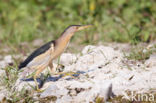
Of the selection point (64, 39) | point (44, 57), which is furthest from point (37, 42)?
point (44, 57)

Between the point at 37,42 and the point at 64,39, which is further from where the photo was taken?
the point at 37,42

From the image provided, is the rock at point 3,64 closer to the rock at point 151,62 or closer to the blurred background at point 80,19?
the blurred background at point 80,19

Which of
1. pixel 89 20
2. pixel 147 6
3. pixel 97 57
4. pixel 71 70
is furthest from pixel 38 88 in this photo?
pixel 147 6

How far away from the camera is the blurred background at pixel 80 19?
6.32 meters

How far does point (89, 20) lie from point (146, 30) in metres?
1.09

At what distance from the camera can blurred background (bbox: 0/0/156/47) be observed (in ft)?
20.7

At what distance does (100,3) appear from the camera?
734cm

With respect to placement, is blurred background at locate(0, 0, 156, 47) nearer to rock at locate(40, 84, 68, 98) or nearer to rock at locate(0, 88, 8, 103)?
rock at locate(40, 84, 68, 98)

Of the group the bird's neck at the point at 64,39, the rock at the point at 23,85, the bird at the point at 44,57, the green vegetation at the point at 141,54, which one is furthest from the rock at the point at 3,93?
the green vegetation at the point at 141,54

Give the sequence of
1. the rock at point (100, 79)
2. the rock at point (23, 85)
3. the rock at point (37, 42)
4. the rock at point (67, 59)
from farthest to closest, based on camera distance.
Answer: the rock at point (37, 42) → the rock at point (67, 59) → the rock at point (23, 85) → the rock at point (100, 79)

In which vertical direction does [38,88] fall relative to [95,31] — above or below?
below

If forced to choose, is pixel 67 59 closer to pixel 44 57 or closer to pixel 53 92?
pixel 44 57

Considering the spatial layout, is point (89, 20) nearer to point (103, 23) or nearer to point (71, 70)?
point (103, 23)

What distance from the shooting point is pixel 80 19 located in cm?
642
